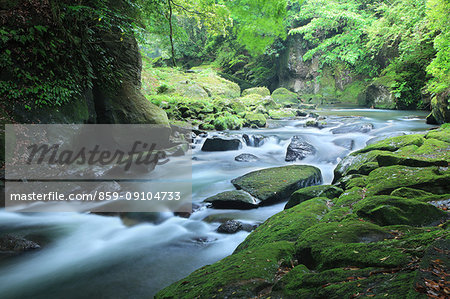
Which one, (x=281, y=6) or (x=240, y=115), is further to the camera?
(x=240, y=115)

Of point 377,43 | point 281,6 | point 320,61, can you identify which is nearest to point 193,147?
point 281,6

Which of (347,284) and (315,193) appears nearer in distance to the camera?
(347,284)

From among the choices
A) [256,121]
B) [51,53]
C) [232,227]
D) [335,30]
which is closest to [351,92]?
[335,30]

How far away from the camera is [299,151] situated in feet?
29.1

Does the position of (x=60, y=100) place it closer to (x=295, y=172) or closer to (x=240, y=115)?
(x=295, y=172)

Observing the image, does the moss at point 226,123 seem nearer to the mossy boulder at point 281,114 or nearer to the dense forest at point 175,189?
the dense forest at point 175,189

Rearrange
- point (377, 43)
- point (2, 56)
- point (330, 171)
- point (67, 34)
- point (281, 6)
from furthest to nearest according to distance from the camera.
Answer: point (377, 43), point (330, 171), point (281, 6), point (67, 34), point (2, 56)

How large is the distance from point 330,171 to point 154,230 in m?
5.16

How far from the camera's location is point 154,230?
4.71 m

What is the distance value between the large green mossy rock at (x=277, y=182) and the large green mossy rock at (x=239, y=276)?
110 inches

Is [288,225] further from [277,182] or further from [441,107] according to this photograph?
[441,107]

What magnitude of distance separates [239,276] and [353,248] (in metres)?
0.90

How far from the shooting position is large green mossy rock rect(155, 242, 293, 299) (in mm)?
1929

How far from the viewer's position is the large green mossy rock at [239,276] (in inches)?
76.0
